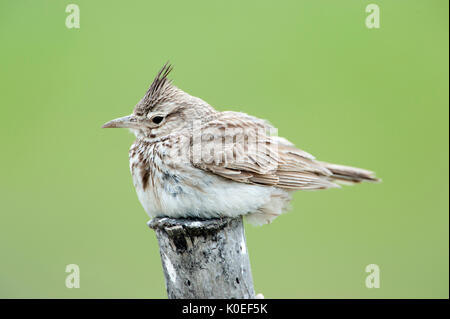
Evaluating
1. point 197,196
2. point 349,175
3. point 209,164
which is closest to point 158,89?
point 209,164

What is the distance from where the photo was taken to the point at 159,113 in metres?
5.81

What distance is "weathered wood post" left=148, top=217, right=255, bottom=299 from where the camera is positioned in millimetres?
4434

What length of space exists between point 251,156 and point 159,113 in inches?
39.4

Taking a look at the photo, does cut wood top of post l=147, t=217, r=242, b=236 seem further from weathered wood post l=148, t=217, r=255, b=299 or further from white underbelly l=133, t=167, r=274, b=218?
white underbelly l=133, t=167, r=274, b=218

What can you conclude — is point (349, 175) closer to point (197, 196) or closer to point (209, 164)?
point (209, 164)

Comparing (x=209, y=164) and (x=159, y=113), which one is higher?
(x=159, y=113)

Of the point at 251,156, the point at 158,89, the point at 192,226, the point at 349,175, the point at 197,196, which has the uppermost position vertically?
the point at 158,89

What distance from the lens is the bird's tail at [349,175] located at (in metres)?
6.29

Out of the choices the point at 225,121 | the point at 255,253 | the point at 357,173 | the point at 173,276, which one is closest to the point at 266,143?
the point at 225,121

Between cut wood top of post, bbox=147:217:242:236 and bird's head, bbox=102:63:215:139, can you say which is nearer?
cut wood top of post, bbox=147:217:242:236

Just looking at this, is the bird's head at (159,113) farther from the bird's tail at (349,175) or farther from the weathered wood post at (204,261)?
the bird's tail at (349,175)

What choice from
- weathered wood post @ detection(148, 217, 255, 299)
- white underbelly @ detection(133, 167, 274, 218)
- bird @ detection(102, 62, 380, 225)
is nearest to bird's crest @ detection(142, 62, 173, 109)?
bird @ detection(102, 62, 380, 225)

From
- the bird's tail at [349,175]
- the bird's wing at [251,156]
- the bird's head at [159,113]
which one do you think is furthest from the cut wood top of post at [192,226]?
the bird's tail at [349,175]

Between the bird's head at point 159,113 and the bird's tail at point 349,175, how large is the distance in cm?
164
